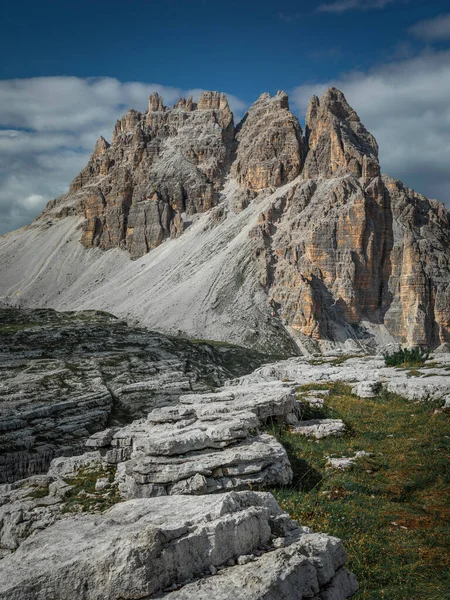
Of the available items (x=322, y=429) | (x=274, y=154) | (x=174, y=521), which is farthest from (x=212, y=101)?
(x=174, y=521)

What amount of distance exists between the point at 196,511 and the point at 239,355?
271 ft

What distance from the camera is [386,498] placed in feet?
45.1

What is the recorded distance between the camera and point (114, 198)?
616 ft

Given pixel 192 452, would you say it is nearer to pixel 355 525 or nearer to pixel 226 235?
pixel 355 525

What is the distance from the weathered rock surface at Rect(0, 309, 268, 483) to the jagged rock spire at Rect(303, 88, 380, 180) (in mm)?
69871

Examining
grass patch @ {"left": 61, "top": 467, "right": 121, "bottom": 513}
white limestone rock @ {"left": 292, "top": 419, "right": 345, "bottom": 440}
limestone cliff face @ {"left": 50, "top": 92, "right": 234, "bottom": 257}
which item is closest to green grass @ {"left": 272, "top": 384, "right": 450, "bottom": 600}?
white limestone rock @ {"left": 292, "top": 419, "right": 345, "bottom": 440}

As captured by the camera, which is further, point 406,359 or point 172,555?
point 406,359

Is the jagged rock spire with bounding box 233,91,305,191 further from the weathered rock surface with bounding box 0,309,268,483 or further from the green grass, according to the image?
the green grass

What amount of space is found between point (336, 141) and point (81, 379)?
10732cm

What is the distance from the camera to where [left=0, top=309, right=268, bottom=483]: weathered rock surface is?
134 ft

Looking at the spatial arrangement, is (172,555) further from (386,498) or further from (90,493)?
(90,493)

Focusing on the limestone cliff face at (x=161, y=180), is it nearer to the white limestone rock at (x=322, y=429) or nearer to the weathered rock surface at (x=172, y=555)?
the white limestone rock at (x=322, y=429)

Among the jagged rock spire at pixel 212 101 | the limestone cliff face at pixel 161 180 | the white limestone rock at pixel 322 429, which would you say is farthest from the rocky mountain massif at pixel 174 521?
the jagged rock spire at pixel 212 101

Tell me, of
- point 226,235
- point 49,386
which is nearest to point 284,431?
point 49,386
